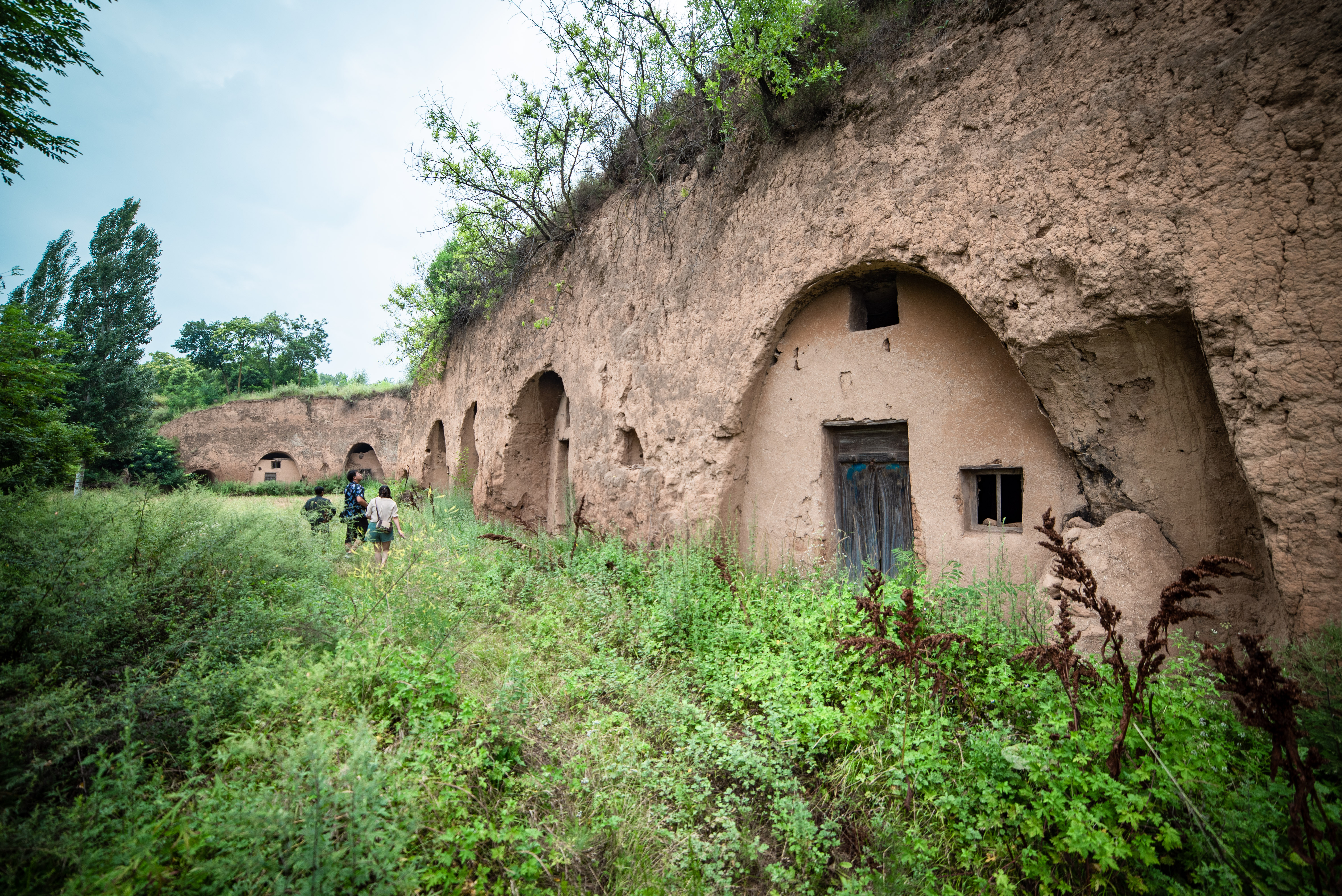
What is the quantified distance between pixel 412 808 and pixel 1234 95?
525 cm

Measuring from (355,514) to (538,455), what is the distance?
9.71 feet

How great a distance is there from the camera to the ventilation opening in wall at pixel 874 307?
529 centimetres

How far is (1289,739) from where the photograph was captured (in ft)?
6.16

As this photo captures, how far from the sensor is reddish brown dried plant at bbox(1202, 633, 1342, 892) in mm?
1784

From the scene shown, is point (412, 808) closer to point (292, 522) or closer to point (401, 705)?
point (401, 705)

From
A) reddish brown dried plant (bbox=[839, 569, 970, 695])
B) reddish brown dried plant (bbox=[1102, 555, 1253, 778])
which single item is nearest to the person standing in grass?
reddish brown dried plant (bbox=[839, 569, 970, 695])

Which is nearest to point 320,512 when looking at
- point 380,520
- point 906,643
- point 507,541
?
point 380,520

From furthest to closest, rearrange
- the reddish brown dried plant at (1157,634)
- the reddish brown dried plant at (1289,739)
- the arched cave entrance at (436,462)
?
the arched cave entrance at (436,462)
the reddish brown dried plant at (1157,634)
the reddish brown dried plant at (1289,739)

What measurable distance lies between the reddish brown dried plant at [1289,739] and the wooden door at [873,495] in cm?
285

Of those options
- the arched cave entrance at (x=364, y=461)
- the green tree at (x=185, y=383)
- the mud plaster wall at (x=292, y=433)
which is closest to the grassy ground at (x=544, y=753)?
the mud plaster wall at (x=292, y=433)

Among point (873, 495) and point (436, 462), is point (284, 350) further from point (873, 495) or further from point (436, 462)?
point (873, 495)

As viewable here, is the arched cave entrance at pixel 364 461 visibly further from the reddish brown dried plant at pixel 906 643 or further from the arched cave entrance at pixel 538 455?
the reddish brown dried plant at pixel 906 643

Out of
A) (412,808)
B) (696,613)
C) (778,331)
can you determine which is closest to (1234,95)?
(778,331)

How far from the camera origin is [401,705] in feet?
10.3
